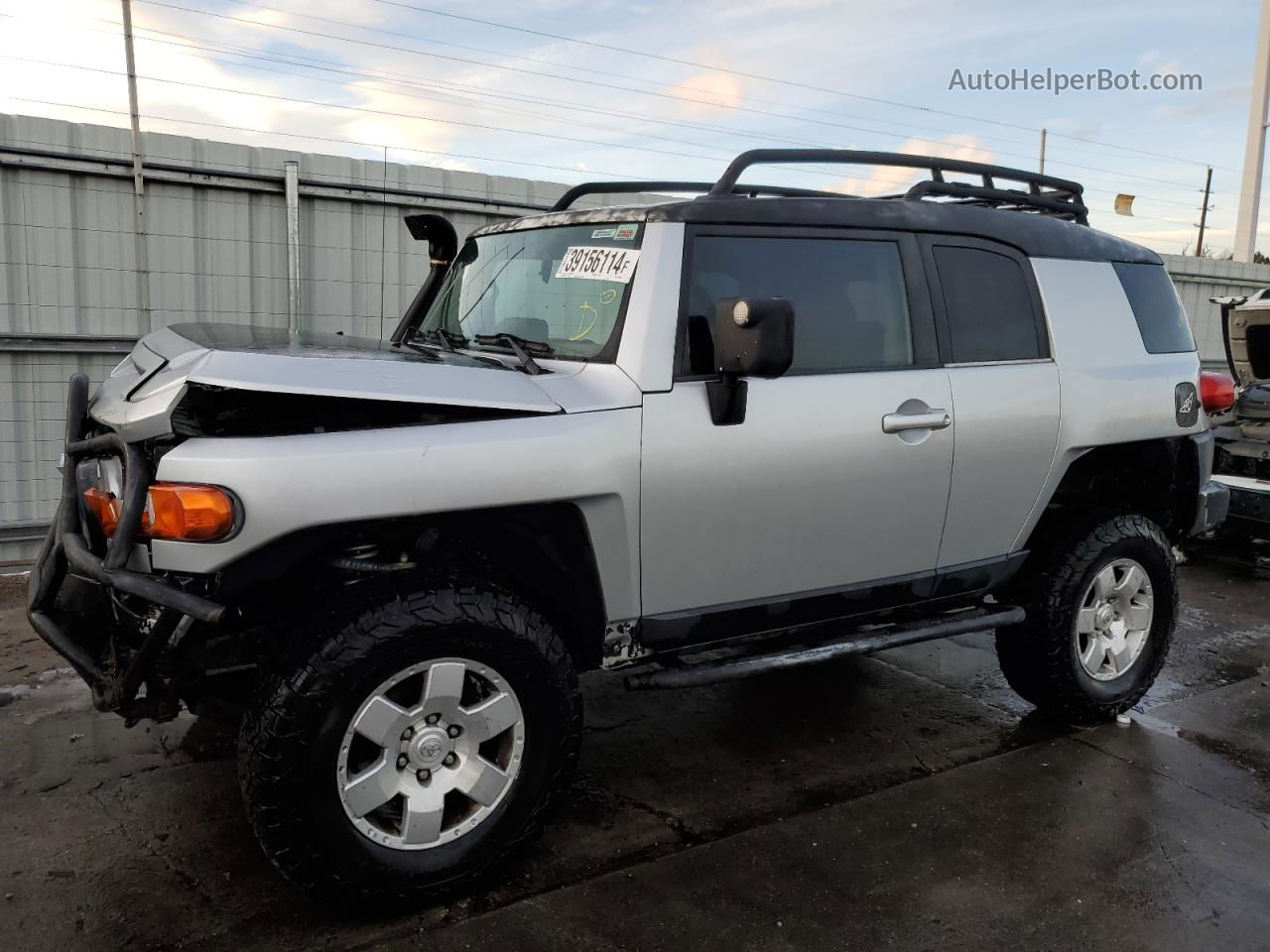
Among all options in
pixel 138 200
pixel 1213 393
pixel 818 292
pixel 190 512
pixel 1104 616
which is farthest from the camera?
pixel 138 200

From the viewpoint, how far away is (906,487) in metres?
3.49

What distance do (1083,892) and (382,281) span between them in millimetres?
6131

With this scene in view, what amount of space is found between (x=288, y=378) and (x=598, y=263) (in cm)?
118

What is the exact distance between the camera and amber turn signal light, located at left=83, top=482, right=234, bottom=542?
7.85 feet

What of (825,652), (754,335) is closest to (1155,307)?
(825,652)

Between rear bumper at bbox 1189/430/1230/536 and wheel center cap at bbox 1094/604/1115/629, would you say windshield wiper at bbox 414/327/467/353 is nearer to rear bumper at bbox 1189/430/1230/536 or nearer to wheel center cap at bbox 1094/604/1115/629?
wheel center cap at bbox 1094/604/1115/629

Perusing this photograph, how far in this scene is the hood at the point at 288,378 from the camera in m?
2.47

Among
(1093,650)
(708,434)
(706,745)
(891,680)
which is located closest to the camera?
(708,434)

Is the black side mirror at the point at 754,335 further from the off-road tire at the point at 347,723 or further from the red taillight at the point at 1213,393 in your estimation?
the red taillight at the point at 1213,393

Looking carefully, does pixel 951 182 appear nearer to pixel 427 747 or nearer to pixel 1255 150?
pixel 427 747

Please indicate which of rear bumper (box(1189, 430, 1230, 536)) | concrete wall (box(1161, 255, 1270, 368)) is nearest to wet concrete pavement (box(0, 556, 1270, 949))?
rear bumper (box(1189, 430, 1230, 536))

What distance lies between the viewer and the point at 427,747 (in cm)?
272

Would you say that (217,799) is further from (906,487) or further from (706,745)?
(906,487)

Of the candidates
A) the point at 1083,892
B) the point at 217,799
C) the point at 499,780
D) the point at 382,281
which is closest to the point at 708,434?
the point at 499,780
